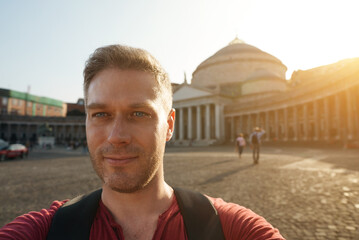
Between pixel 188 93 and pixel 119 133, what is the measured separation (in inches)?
2145

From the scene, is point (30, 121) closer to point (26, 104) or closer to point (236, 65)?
point (26, 104)

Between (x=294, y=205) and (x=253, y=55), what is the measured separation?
64.1 meters

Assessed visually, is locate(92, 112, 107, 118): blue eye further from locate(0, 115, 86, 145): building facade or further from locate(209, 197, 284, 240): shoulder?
locate(0, 115, 86, 145): building facade

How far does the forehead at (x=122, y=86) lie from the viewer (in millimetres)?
1595

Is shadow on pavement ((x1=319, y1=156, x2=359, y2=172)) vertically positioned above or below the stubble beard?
below

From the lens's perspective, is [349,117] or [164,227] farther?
[349,117]

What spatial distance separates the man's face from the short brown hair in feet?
0.13

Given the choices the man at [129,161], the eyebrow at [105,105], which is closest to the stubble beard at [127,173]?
the man at [129,161]

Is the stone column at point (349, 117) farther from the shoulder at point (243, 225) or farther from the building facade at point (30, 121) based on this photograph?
the building facade at point (30, 121)

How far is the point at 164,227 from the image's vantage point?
152cm

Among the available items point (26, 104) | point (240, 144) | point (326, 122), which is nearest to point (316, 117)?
point (326, 122)

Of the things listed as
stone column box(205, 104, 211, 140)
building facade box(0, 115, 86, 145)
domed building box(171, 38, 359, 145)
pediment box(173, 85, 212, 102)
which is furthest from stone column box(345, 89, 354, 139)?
building facade box(0, 115, 86, 145)

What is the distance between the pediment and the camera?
52847mm

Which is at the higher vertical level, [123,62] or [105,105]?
[123,62]
